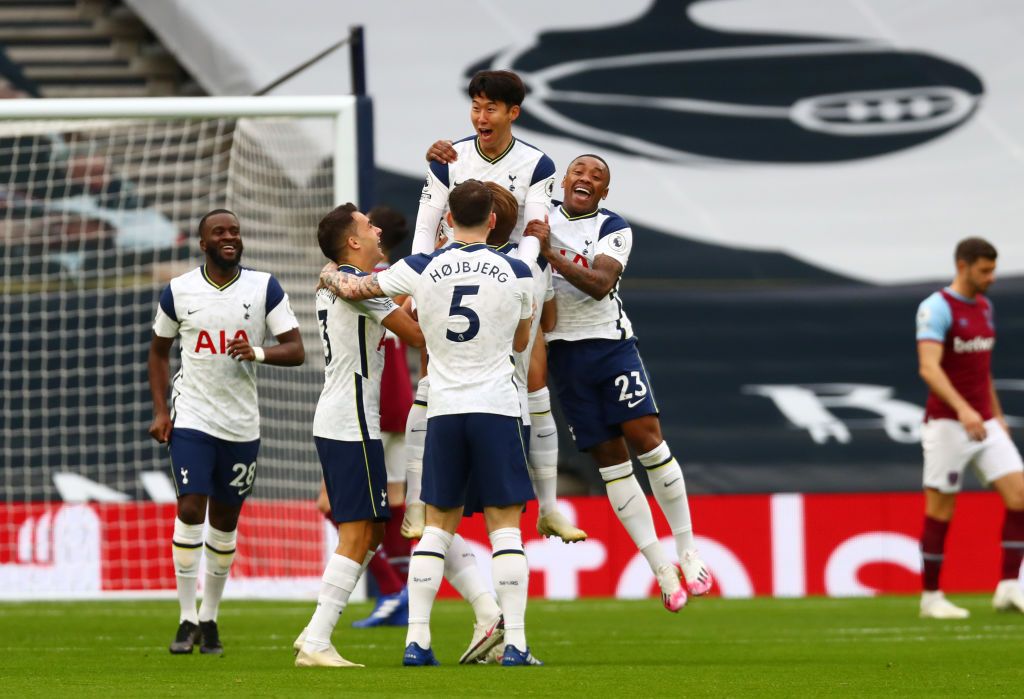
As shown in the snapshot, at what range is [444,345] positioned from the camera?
6.27 m

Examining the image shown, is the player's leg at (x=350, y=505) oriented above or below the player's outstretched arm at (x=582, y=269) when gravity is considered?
below

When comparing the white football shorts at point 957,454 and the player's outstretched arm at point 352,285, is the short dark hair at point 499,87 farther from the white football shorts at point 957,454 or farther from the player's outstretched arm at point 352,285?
the white football shorts at point 957,454

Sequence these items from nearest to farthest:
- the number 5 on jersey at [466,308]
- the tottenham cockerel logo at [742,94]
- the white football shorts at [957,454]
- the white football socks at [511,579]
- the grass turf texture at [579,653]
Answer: the grass turf texture at [579,653] → the number 5 on jersey at [466,308] → the white football socks at [511,579] → the white football shorts at [957,454] → the tottenham cockerel logo at [742,94]

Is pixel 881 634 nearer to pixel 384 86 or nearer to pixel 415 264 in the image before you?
pixel 415 264

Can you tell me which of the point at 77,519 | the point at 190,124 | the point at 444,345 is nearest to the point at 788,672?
the point at 444,345

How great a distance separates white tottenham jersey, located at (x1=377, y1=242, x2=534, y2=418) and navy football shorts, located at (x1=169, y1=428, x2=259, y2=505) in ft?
5.46

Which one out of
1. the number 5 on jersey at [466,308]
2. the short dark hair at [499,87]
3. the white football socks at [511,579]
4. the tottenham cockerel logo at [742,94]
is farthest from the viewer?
the tottenham cockerel logo at [742,94]

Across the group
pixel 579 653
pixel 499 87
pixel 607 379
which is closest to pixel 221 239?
pixel 499 87

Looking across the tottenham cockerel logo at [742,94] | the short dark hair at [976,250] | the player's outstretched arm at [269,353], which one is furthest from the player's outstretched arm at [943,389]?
the tottenham cockerel logo at [742,94]

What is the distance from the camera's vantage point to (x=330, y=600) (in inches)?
258

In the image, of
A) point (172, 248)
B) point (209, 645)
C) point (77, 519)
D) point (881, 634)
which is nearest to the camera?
point (209, 645)

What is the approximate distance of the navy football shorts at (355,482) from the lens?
670cm

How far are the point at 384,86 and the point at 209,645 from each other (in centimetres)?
1007

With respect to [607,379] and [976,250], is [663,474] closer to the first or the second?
[607,379]
